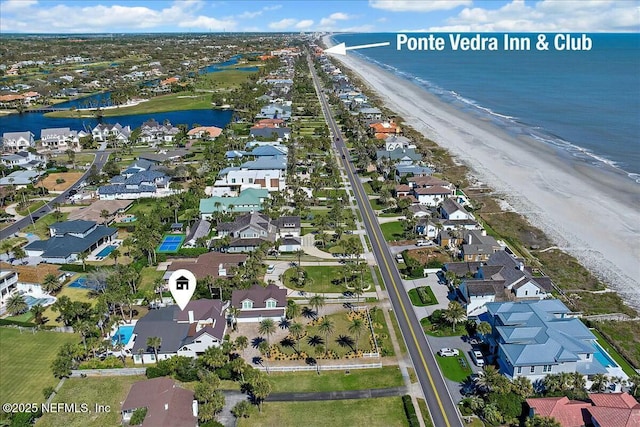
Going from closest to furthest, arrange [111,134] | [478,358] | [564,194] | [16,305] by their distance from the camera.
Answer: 1. [478,358]
2. [16,305]
3. [564,194]
4. [111,134]

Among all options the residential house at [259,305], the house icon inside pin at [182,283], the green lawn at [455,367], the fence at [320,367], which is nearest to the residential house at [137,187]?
the house icon inside pin at [182,283]

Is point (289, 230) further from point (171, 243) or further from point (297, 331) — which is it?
point (297, 331)

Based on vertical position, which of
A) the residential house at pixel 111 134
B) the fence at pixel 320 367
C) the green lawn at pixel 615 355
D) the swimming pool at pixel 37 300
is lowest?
the green lawn at pixel 615 355

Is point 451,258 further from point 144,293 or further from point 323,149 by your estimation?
point 323,149

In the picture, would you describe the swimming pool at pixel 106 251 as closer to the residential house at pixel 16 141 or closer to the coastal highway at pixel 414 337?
the coastal highway at pixel 414 337

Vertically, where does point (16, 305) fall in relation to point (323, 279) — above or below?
above

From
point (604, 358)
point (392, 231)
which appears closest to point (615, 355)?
point (604, 358)

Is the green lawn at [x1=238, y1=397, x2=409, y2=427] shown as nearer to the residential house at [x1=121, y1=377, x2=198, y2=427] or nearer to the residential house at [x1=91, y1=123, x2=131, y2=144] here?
the residential house at [x1=121, y1=377, x2=198, y2=427]
